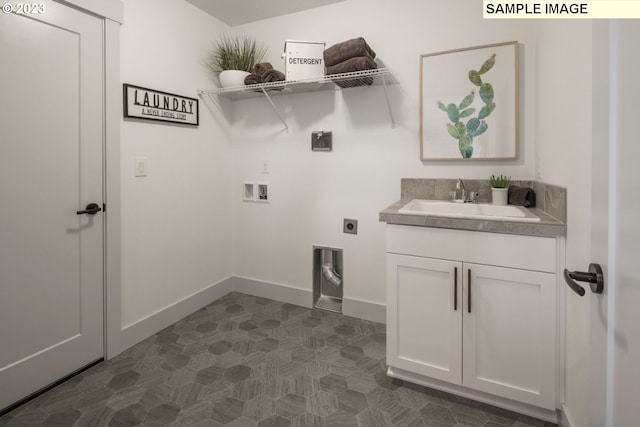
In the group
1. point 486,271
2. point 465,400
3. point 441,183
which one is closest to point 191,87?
point 441,183

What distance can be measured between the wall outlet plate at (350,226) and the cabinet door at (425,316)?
85cm

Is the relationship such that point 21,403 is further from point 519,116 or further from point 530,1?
point 519,116

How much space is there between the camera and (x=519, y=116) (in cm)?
205

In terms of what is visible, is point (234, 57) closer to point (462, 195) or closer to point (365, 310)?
point (462, 195)

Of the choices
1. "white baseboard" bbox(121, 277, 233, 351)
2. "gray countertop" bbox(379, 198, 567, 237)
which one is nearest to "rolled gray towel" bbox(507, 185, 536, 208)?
"gray countertop" bbox(379, 198, 567, 237)

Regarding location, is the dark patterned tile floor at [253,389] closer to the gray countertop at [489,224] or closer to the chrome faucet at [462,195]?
the gray countertop at [489,224]

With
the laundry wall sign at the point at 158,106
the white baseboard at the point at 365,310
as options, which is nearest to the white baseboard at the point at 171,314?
the white baseboard at the point at 365,310

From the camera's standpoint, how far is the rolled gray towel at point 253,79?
8.30 ft

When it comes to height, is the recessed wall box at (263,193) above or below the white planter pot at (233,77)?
below

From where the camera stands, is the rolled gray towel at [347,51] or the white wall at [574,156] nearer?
the white wall at [574,156]

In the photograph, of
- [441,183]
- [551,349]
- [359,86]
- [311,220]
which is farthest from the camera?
[311,220]

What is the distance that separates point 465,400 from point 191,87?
2.66 m

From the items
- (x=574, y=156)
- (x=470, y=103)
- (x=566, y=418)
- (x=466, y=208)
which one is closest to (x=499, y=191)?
(x=466, y=208)

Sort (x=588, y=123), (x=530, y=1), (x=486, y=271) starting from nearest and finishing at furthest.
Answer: (x=588, y=123), (x=530, y=1), (x=486, y=271)
